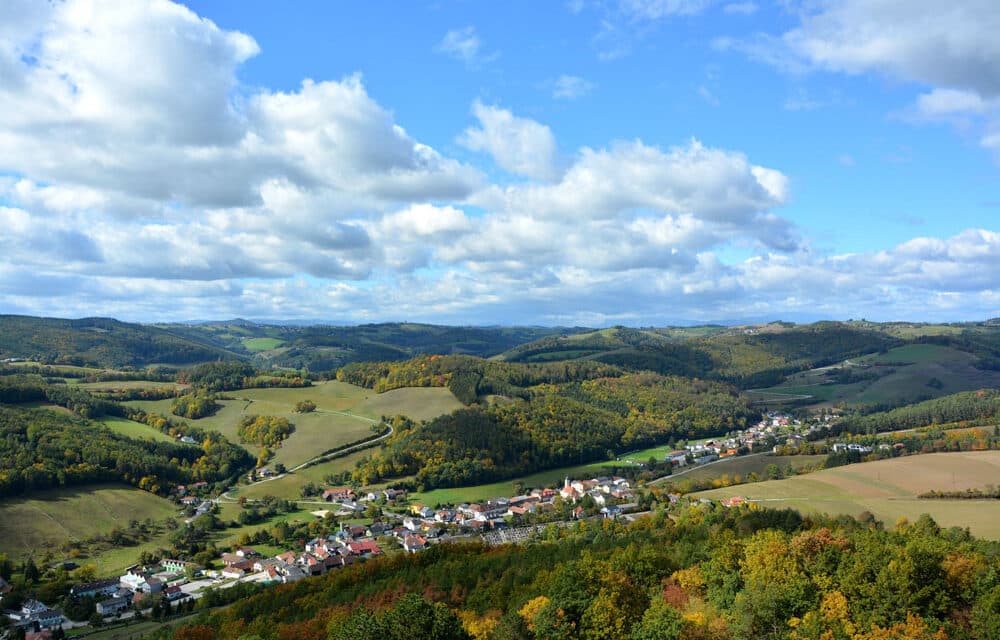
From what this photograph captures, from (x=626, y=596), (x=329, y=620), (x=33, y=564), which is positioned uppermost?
(x=626, y=596)

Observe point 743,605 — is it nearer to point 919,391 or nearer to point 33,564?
point 33,564

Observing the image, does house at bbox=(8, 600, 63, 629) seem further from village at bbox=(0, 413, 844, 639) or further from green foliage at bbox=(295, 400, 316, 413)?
green foliage at bbox=(295, 400, 316, 413)

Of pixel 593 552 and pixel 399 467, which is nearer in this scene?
pixel 593 552

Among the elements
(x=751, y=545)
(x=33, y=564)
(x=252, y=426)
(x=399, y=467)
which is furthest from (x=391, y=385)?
(x=751, y=545)

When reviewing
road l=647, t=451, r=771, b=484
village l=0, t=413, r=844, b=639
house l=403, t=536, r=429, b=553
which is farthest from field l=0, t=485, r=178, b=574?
road l=647, t=451, r=771, b=484

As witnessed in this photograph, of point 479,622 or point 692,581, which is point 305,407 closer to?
point 479,622

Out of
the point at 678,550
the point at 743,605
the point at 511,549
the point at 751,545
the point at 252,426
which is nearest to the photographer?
the point at 743,605

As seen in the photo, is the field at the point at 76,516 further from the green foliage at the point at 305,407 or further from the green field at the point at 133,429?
the green foliage at the point at 305,407

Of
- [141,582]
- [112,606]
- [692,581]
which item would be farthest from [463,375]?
[692,581]
